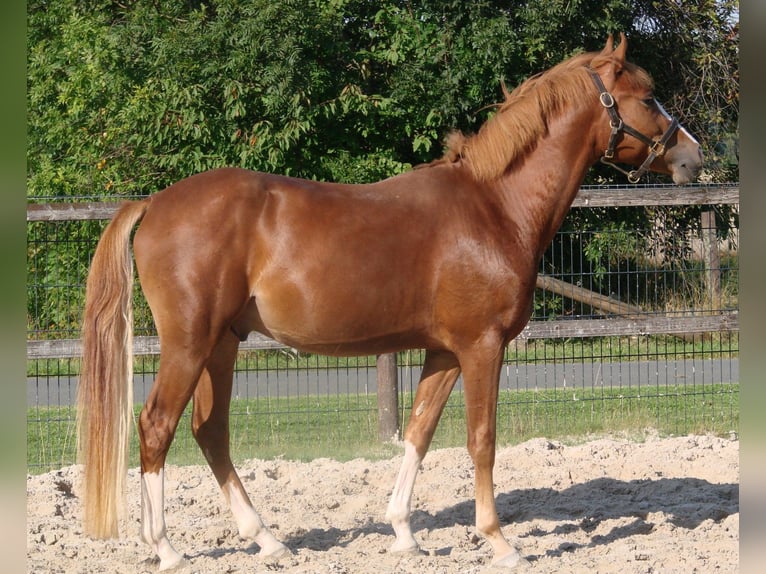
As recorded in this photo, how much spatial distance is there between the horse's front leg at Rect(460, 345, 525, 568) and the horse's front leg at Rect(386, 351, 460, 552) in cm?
31

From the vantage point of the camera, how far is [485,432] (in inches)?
172

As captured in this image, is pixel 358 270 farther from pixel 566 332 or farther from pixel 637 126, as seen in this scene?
pixel 566 332

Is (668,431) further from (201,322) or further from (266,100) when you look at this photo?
(266,100)

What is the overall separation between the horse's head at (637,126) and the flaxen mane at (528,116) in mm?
43

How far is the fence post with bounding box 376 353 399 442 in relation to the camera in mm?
7195

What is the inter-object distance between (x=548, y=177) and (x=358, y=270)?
3.70ft

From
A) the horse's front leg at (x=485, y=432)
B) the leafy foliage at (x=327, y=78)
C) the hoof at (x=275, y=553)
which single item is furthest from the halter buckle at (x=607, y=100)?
the leafy foliage at (x=327, y=78)

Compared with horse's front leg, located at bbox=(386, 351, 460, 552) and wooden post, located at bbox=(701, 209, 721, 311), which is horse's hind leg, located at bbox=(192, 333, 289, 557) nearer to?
horse's front leg, located at bbox=(386, 351, 460, 552)

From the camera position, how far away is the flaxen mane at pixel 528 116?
4.51 m

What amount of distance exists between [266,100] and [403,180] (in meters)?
6.84

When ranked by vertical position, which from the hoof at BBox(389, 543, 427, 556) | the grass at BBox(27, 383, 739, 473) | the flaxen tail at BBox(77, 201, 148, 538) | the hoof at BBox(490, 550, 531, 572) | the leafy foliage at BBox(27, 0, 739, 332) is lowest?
the grass at BBox(27, 383, 739, 473)

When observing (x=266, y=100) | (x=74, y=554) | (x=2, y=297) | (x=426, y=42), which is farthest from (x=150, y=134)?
(x=2, y=297)

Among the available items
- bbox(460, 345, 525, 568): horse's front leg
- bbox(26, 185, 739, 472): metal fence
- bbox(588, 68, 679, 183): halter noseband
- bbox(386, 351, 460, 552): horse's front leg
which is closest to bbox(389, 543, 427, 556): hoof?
bbox(386, 351, 460, 552): horse's front leg

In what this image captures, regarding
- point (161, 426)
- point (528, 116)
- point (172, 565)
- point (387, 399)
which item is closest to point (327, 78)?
point (387, 399)
